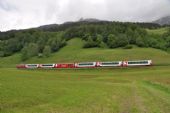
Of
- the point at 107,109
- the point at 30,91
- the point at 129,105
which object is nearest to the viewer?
the point at 107,109

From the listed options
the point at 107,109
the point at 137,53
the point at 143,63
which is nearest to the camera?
the point at 107,109

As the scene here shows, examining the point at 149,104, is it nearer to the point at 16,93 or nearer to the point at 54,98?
the point at 54,98

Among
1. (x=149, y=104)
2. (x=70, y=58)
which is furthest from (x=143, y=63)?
(x=149, y=104)

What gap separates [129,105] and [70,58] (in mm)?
155324

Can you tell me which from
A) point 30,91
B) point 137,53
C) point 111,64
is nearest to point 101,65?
point 111,64

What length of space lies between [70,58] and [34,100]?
157 meters

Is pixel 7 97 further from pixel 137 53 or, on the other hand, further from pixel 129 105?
pixel 137 53

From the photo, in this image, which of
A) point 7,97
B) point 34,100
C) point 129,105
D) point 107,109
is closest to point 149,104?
point 129,105

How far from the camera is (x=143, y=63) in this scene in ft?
423

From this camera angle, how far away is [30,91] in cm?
3812

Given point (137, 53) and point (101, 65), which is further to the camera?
point (137, 53)

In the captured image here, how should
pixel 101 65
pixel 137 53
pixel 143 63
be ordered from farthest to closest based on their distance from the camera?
pixel 137 53
pixel 101 65
pixel 143 63

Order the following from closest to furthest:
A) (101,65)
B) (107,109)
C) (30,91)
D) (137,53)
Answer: (107,109) < (30,91) < (101,65) < (137,53)

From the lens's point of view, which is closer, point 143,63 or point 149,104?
point 149,104
